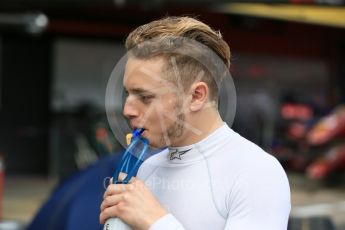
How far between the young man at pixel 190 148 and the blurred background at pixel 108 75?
25.7 ft

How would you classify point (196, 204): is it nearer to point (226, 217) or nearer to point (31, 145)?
point (226, 217)

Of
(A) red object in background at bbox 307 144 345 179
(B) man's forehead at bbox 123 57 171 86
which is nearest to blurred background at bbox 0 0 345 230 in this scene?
(A) red object in background at bbox 307 144 345 179

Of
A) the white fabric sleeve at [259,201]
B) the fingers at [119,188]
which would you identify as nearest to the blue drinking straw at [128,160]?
the fingers at [119,188]

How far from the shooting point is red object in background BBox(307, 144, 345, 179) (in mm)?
11461

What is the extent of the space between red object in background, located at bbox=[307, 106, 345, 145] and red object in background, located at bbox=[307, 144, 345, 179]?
238 mm

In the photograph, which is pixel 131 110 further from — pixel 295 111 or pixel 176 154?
pixel 295 111

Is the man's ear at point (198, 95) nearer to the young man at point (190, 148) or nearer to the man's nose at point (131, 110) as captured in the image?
the young man at point (190, 148)

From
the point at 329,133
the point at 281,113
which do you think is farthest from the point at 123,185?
the point at 281,113

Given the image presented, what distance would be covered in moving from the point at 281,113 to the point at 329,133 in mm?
2920

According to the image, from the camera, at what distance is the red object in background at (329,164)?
37.6ft

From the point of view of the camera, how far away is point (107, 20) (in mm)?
13211

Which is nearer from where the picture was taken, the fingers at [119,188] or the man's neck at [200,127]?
the fingers at [119,188]

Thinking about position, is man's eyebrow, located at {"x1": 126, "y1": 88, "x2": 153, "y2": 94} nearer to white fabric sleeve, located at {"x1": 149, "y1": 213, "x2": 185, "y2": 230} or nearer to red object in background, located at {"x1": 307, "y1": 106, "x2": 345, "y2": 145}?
white fabric sleeve, located at {"x1": 149, "y1": 213, "x2": 185, "y2": 230}

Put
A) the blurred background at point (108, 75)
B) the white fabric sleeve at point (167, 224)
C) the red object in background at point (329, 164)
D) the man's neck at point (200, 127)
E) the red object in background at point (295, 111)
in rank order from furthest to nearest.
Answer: the red object in background at point (295, 111)
the blurred background at point (108, 75)
the red object in background at point (329, 164)
the man's neck at point (200, 127)
the white fabric sleeve at point (167, 224)
